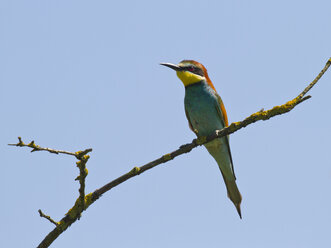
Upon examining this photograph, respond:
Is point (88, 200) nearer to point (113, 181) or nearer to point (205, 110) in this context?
point (113, 181)

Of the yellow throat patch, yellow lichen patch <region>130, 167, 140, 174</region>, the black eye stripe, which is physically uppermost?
the black eye stripe

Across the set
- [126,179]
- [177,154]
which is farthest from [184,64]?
[126,179]

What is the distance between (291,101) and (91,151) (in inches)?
56.3

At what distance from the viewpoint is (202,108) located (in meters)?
5.39

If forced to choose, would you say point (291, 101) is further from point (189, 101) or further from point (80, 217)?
point (189, 101)

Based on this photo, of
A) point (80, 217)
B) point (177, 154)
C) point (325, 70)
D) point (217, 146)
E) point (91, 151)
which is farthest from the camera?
point (217, 146)

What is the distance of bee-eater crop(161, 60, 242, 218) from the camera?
5.32 meters

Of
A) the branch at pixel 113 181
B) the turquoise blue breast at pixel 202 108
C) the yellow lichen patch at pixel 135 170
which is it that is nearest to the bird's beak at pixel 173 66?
the turquoise blue breast at pixel 202 108

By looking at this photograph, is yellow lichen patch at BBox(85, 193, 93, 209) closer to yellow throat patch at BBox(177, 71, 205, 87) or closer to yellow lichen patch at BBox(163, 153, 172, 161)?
yellow lichen patch at BBox(163, 153, 172, 161)

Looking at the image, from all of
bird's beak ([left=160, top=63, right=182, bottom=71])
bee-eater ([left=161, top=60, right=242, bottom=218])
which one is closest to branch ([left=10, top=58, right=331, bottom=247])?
bee-eater ([left=161, top=60, right=242, bottom=218])

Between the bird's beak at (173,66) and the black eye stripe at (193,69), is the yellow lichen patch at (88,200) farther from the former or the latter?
the black eye stripe at (193,69)

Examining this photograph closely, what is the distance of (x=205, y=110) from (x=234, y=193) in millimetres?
1013

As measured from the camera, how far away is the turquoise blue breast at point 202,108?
17.5ft

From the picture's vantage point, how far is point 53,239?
2.41 m
